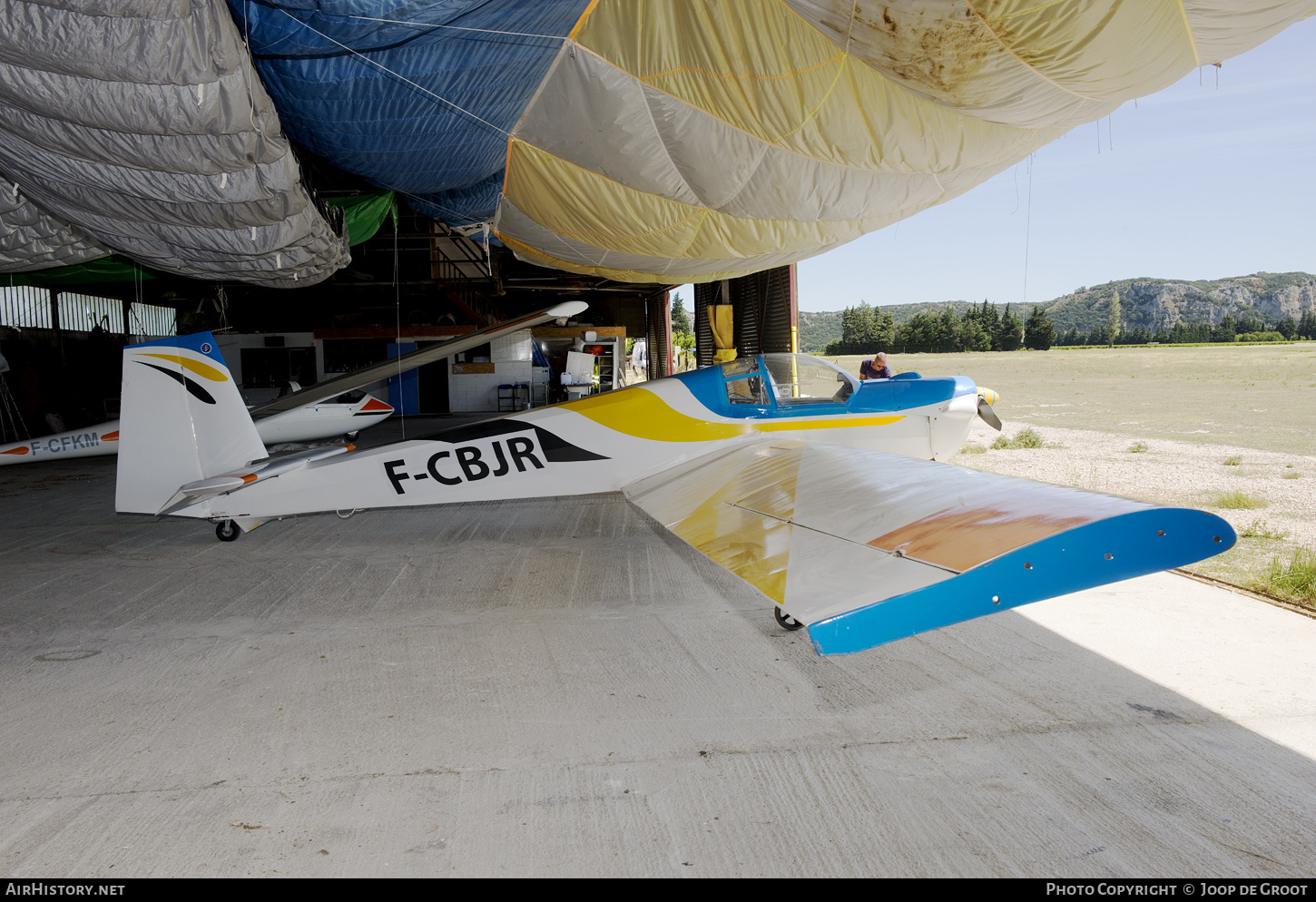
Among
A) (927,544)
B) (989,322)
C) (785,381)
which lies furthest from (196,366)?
(989,322)

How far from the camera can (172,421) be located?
5.49 metres

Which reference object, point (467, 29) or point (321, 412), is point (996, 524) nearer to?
point (467, 29)

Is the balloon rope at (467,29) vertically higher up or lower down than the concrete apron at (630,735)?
higher up

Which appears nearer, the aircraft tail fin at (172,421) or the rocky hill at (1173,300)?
the aircraft tail fin at (172,421)

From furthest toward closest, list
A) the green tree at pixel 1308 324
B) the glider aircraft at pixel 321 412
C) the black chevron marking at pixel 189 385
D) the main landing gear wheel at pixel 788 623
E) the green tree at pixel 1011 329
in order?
1. the green tree at pixel 1308 324
2. the glider aircraft at pixel 321 412
3. the green tree at pixel 1011 329
4. the black chevron marking at pixel 189 385
5. the main landing gear wheel at pixel 788 623

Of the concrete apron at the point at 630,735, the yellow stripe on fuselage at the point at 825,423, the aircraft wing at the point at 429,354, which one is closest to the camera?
the concrete apron at the point at 630,735

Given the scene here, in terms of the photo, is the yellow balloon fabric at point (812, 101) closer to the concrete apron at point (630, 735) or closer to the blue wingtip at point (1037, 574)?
the blue wingtip at point (1037, 574)

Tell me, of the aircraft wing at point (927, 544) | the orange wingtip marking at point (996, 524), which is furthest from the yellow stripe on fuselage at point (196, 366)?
the orange wingtip marking at point (996, 524)

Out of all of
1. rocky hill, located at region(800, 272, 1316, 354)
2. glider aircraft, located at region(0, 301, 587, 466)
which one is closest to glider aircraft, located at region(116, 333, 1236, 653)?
glider aircraft, located at region(0, 301, 587, 466)

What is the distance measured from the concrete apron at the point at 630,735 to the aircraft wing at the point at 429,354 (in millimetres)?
2913

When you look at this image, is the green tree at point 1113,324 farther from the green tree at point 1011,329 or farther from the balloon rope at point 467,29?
the balloon rope at point 467,29

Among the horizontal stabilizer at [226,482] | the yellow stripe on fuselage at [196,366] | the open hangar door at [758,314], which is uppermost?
the open hangar door at [758,314]

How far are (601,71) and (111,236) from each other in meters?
6.49

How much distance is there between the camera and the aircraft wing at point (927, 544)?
2139 mm
